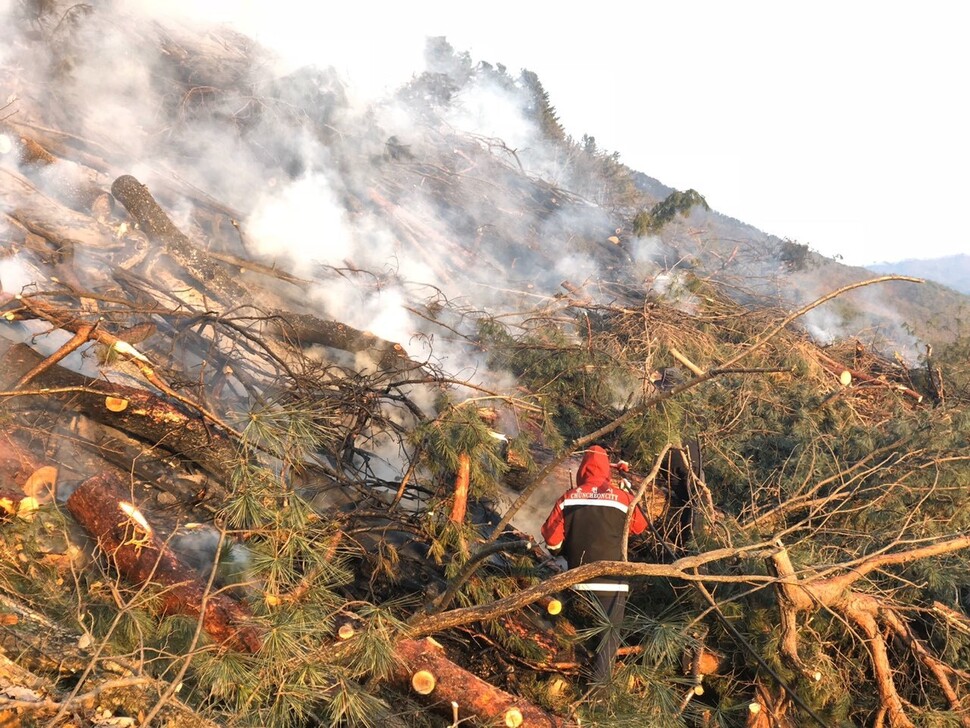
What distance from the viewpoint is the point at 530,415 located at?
5.10m

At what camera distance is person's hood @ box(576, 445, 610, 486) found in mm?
3855

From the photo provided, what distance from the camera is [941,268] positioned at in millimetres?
31344

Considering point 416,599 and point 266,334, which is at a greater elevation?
point 266,334

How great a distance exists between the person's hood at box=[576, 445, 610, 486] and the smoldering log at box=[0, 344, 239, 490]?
2122mm

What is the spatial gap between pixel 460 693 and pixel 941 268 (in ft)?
120

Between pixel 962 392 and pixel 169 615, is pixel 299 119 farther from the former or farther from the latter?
pixel 962 392

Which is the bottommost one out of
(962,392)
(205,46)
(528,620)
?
(528,620)

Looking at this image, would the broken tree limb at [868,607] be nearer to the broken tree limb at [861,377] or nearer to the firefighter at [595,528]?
the firefighter at [595,528]

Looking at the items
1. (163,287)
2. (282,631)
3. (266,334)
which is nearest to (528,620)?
(282,631)

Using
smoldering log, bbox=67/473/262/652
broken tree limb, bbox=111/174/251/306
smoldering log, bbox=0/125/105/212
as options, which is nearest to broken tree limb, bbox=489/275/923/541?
smoldering log, bbox=67/473/262/652

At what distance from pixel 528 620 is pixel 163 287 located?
4307 millimetres

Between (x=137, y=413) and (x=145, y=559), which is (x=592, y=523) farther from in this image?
(x=137, y=413)

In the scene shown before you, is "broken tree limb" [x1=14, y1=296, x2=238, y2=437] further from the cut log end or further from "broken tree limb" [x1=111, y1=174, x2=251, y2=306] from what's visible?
"broken tree limb" [x1=111, y1=174, x2=251, y2=306]

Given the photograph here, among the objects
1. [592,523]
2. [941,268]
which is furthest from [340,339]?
[941,268]
